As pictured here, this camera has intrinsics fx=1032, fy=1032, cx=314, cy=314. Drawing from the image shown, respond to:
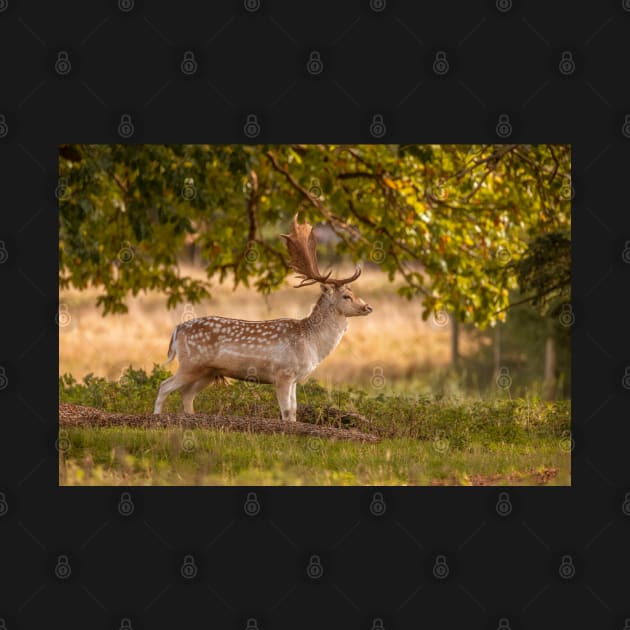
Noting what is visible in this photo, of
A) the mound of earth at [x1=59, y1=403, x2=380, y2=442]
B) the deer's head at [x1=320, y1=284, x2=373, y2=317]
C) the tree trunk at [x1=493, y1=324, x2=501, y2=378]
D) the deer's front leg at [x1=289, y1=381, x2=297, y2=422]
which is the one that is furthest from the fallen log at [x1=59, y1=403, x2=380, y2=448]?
the tree trunk at [x1=493, y1=324, x2=501, y2=378]

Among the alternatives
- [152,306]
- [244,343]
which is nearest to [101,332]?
[152,306]

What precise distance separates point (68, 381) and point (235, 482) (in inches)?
239

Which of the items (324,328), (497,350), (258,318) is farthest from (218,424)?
(258,318)

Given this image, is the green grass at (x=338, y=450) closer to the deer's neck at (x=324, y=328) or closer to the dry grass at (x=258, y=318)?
the deer's neck at (x=324, y=328)

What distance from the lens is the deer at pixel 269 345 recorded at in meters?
11.3

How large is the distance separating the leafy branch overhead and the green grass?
1.88 meters

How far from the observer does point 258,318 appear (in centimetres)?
2622

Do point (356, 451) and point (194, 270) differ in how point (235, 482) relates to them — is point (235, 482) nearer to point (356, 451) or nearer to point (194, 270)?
point (356, 451)

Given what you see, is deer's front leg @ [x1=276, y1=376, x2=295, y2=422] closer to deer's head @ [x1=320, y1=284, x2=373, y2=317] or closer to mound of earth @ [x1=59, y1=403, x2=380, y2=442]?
mound of earth @ [x1=59, y1=403, x2=380, y2=442]

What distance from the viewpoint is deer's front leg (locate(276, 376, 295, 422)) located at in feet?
36.9

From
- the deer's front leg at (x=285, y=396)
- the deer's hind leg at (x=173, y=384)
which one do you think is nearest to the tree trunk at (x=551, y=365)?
the deer's front leg at (x=285, y=396)

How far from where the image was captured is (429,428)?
11.9 meters

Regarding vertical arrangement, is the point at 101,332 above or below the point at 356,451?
above
